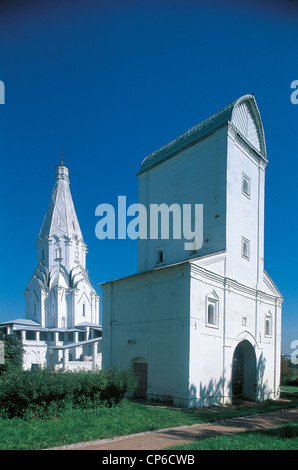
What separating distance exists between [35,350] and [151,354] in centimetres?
3139

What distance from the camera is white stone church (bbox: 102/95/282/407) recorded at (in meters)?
15.7

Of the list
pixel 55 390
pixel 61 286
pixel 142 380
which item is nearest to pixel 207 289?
pixel 142 380

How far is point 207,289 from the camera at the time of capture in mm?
16453

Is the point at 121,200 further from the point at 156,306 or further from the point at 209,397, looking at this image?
the point at 209,397

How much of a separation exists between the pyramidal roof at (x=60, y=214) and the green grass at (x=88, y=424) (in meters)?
39.7

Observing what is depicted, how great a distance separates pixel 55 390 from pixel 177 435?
3.87 m

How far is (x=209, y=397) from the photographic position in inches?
619

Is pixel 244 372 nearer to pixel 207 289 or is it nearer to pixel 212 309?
pixel 212 309

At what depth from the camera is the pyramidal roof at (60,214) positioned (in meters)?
50.6

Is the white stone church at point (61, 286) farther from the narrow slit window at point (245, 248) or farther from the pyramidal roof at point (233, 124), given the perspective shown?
the narrow slit window at point (245, 248)

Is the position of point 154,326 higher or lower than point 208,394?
higher

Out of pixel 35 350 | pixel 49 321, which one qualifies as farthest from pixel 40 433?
pixel 49 321

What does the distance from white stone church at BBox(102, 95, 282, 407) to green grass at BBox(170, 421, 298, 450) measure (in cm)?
601

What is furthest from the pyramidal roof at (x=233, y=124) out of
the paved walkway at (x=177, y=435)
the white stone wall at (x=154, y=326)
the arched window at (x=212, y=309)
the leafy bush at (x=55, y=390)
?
the paved walkway at (x=177, y=435)
